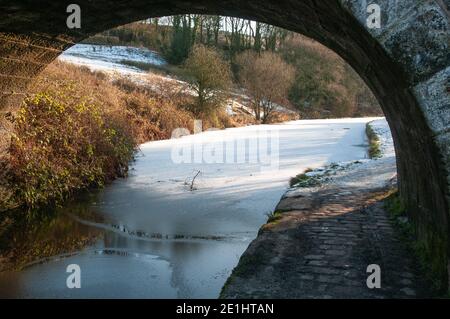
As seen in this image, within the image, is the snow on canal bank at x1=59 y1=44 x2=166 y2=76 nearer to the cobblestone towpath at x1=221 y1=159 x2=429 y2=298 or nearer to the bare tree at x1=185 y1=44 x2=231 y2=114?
the bare tree at x1=185 y1=44 x2=231 y2=114

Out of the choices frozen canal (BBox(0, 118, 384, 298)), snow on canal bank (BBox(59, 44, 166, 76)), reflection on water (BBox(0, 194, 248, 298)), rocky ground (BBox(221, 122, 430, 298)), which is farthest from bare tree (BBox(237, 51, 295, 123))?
reflection on water (BBox(0, 194, 248, 298))

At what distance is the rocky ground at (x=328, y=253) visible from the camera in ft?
13.5

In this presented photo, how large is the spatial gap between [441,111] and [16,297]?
4327mm

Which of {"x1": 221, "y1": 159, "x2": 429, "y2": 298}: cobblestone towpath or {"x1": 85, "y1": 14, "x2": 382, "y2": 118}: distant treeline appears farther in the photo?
{"x1": 85, "y1": 14, "x2": 382, "y2": 118}: distant treeline

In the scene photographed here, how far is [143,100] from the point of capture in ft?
68.4

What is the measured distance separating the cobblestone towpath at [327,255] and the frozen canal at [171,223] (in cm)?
56

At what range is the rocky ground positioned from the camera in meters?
4.13

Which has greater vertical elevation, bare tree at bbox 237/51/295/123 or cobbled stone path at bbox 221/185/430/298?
bare tree at bbox 237/51/295/123

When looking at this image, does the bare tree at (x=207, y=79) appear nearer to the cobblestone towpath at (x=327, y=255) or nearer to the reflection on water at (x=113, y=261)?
the reflection on water at (x=113, y=261)

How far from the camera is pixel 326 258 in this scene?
16.2 feet

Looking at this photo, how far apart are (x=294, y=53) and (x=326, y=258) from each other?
1792 inches

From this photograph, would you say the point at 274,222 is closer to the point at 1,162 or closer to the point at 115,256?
the point at 115,256

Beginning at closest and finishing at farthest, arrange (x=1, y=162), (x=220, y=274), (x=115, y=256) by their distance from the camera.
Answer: (x=220, y=274), (x=115, y=256), (x=1, y=162)

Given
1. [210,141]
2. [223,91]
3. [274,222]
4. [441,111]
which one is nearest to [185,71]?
[223,91]
